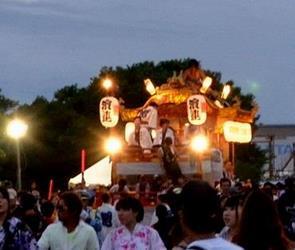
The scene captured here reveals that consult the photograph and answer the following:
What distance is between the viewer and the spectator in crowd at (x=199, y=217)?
15.4ft

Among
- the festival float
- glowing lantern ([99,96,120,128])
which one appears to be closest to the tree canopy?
glowing lantern ([99,96,120,128])

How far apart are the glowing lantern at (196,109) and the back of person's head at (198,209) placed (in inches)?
1069

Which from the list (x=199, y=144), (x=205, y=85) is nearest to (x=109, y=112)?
(x=205, y=85)

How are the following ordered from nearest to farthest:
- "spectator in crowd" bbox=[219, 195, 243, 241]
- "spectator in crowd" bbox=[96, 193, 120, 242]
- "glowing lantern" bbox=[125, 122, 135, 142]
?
"spectator in crowd" bbox=[219, 195, 243, 241] < "spectator in crowd" bbox=[96, 193, 120, 242] < "glowing lantern" bbox=[125, 122, 135, 142]

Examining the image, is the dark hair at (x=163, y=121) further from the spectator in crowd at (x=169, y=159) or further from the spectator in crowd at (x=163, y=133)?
the spectator in crowd at (x=169, y=159)

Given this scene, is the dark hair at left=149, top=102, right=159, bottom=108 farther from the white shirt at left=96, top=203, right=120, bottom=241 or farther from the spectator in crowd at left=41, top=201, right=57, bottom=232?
the spectator in crowd at left=41, top=201, right=57, bottom=232

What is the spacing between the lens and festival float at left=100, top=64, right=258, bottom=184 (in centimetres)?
3206

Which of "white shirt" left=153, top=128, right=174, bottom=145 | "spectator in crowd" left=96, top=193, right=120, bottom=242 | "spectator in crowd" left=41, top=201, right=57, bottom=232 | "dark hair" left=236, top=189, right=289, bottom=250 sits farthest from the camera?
"white shirt" left=153, top=128, right=174, bottom=145

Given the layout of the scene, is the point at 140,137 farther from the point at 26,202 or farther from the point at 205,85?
the point at 26,202

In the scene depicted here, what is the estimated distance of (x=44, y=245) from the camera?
10.2m

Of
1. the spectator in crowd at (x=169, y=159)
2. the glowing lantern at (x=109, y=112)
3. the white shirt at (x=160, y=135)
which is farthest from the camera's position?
the glowing lantern at (x=109, y=112)

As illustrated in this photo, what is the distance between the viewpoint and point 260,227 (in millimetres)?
6152

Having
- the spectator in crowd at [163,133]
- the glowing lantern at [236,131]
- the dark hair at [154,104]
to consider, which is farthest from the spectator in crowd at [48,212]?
the glowing lantern at [236,131]

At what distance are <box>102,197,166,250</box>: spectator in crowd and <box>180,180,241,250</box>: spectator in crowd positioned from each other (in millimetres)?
5466
